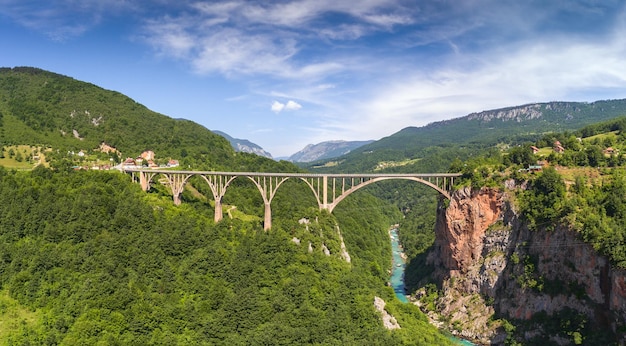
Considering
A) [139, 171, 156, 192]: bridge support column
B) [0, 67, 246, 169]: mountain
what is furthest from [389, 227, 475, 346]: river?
[139, 171, 156, 192]: bridge support column

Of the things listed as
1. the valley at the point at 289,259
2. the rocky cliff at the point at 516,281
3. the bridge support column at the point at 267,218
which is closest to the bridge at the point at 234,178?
the valley at the point at 289,259

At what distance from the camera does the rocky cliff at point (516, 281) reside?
107ft

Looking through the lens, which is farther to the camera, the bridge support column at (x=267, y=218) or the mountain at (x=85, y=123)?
the mountain at (x=85, y=123)

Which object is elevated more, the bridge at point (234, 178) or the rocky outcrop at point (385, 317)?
the bridge at point (234, 178)

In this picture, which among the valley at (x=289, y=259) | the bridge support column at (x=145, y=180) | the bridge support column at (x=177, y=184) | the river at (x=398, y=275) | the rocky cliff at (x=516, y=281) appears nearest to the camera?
the valley at (x=289, y=259)

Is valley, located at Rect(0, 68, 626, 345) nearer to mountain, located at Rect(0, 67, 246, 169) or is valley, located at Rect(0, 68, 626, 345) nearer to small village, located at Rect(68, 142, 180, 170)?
small village, located at Rect(68, 142, 180, 170)

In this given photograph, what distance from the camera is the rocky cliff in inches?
1281

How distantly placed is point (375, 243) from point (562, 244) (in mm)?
31600

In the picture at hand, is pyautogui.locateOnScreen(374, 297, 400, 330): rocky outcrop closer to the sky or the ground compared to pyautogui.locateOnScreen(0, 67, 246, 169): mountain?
closer to the ground

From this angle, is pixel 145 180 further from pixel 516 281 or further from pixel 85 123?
pixel 516 281

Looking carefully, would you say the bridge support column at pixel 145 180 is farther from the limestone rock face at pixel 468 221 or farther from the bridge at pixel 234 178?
the limestone rock face at pixel 468 221

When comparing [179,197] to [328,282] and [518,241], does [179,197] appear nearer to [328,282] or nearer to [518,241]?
[328,282]

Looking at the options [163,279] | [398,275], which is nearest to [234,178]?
[163,279]

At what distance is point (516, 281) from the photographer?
131ft
